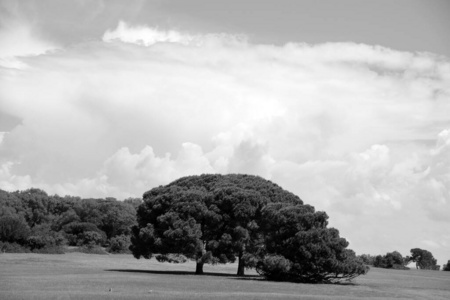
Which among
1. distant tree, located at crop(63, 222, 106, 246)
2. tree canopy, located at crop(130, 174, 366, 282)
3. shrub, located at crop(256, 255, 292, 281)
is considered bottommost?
shrub, located at crop(256, 255, 292, 281)

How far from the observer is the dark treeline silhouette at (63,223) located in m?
112

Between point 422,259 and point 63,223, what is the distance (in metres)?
80.4

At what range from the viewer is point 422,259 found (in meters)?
138

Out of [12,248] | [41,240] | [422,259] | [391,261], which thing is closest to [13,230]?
[12,248]

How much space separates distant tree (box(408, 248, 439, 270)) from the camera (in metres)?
137

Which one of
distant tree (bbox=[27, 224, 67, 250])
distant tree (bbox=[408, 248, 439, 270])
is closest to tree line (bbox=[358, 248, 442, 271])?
distant tree (bbox=[408, 248, 439, 270])

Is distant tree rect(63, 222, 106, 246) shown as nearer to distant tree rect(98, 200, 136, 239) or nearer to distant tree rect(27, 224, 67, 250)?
distant tree rect(98, 200, 136, 239)

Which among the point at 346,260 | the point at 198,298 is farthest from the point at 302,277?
the point at 198,298

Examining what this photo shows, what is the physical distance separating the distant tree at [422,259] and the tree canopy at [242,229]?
75.8 metres

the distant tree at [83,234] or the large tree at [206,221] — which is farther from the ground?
the distant tree at [83,234]

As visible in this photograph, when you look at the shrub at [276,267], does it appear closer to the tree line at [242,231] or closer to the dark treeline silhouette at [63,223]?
the tree line at [242,231]

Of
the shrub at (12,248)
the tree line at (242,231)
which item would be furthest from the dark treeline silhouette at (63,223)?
the tree line at (242,231)

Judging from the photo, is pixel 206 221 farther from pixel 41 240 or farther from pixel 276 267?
pixel 41 240

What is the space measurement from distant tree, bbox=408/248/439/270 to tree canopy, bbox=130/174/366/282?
75829mm
